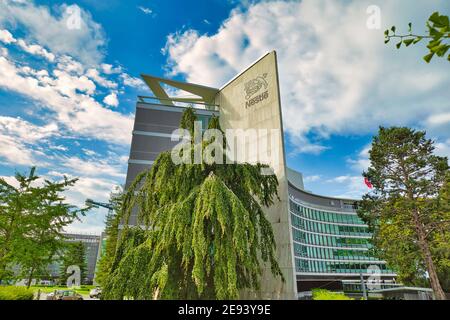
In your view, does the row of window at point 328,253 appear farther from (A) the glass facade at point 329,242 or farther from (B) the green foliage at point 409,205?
(B) the green foliage at point 409,205

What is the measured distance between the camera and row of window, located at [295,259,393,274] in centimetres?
4156

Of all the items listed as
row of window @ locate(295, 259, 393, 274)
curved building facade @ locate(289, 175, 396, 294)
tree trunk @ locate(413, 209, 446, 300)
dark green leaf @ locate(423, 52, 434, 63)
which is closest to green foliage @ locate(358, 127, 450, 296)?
tree trunk @ locate(413, 209, 446, 300)

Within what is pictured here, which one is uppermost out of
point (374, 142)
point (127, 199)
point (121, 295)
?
A: point (374, 142)

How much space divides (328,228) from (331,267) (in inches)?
277

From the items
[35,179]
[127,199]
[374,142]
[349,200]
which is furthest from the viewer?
[349,200]

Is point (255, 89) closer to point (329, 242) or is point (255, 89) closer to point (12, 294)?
point (12, 294)

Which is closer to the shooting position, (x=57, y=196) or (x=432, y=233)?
(x=57, y=196)

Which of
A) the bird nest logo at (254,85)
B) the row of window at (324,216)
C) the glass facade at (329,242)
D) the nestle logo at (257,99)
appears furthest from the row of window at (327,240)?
the bird nest logo at (254,85)

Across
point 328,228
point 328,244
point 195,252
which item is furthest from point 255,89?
point 328,228
